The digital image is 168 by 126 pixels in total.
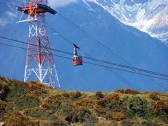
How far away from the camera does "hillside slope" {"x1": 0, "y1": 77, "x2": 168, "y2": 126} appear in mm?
37219

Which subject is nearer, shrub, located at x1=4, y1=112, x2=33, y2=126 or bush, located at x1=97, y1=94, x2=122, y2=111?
shrub, located at x1=4, y1=112, x2=33, y2=126

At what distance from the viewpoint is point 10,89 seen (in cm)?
4128

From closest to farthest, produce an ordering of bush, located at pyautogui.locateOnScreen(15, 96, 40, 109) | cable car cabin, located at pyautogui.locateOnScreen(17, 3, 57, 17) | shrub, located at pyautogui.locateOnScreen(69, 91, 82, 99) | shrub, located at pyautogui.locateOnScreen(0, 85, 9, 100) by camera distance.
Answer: bush, located at pyautogui.locateOnScreen(15, 96, 40, 109) → shrub, located at pyautogui.locateOnScreen(0, 85, 9, 100) → shrub, located at pyautogui.locateOnScreen(69, 91, 82, 99) → cable car cabin, located at pyautogui.locateOnScreen(17, 3, 57, 17)

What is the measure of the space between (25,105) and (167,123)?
27.6 feet

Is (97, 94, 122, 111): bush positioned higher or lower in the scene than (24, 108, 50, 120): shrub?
higher

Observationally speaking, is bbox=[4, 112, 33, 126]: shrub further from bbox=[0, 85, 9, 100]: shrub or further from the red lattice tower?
the red lattice tower

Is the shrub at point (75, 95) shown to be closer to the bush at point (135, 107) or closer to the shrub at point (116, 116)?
the bush at point (135, 107)

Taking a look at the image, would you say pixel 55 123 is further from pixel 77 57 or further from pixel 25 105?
pixel 77 57

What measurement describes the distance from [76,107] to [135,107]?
13.0 feet

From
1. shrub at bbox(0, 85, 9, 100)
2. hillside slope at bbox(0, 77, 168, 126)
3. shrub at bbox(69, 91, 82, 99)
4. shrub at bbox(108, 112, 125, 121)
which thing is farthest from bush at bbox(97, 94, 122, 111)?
shrub at bbox(0, 85, 9, 100)

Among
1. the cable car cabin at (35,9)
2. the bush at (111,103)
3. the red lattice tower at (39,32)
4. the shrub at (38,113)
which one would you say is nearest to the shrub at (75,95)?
the bush at (111,103)

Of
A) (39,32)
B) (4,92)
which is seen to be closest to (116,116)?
(4,92)

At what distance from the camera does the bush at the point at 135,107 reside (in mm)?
40312

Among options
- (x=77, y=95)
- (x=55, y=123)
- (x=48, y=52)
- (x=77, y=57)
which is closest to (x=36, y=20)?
(x=48, y=52)
